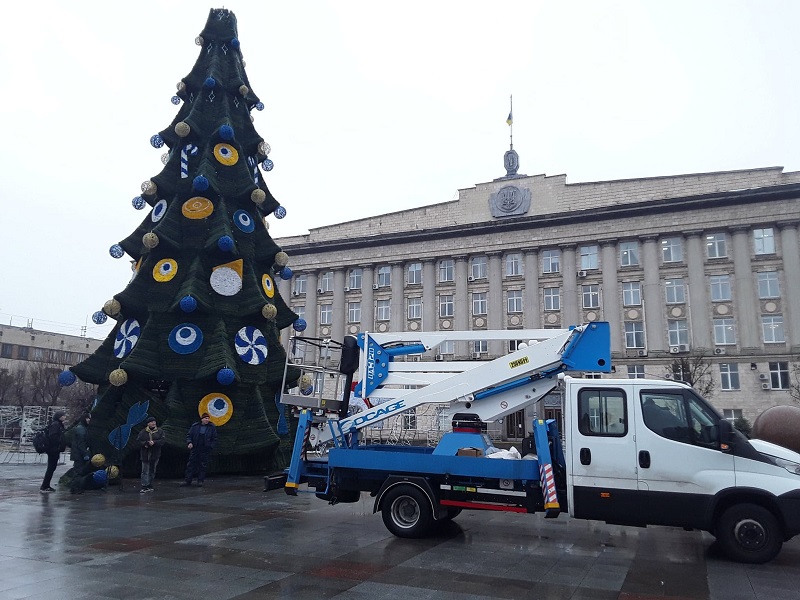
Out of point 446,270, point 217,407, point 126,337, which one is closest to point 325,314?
point 446,270

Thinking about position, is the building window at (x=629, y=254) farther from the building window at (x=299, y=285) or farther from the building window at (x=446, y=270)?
the building window at (x=299, y=285)

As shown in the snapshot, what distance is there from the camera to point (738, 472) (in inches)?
299

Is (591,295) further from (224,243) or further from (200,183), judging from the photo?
(200,183)

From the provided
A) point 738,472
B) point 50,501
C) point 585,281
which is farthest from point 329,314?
point 738,472

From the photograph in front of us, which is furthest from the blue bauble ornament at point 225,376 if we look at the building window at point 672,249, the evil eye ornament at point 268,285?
the building window at point 672,249

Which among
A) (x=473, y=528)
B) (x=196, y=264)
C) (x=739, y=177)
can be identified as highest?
(x=739, y=177)

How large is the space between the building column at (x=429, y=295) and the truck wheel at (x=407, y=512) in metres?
39.2

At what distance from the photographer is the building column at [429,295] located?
1907 inches

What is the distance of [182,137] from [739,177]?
124ft

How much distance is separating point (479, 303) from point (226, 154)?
31.7m

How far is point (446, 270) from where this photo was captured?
1927 inches

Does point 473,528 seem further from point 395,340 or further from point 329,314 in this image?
point 329,314

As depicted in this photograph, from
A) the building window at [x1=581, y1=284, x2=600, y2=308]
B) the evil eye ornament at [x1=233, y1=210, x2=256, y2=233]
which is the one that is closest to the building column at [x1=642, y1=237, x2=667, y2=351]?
the building window at [x1=581, y1=284, x2=600, y2=308]

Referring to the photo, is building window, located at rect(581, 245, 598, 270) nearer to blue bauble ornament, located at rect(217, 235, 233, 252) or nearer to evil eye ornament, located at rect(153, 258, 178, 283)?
blue bauble ornament, located at rect(217, 235, 233, 252)
